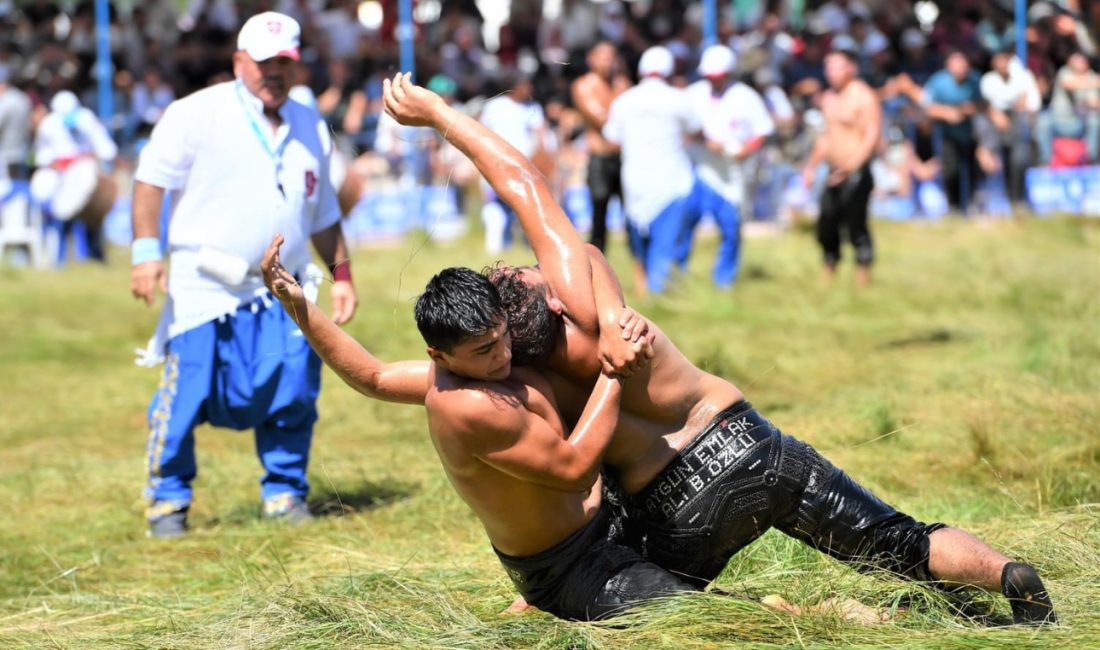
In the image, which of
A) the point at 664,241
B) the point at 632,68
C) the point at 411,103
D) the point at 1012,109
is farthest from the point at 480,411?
the point at 632,68

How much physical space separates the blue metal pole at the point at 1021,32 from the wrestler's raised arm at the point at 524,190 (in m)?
15.4

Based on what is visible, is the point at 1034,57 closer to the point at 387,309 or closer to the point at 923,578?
the point at 387,309

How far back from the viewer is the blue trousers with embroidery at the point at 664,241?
1217 centimetres

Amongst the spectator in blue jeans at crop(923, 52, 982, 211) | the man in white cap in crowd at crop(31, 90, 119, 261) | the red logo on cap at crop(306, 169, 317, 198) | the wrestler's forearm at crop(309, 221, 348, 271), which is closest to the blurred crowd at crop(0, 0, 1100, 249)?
the spectator in blue jeans at crop(923, 52, 982, 211)

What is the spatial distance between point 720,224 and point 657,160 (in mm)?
729

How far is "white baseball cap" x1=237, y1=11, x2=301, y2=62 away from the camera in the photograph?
609 centimetres

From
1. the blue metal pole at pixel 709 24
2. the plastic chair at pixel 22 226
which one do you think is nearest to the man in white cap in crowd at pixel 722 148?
the blue metal pole at pixel 709 24

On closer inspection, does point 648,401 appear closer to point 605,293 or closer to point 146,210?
point 605,293

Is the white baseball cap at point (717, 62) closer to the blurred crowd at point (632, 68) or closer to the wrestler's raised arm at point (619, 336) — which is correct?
the blurred crowd at point (632, 68)

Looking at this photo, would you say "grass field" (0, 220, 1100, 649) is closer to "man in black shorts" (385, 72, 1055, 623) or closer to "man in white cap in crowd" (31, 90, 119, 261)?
"man in black shorts" (385, 72, 1055, 623)

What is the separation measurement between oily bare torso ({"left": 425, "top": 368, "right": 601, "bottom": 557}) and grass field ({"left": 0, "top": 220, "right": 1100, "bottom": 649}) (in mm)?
234

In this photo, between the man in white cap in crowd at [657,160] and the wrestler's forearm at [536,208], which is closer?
the wrestler's forearm at [536,208]

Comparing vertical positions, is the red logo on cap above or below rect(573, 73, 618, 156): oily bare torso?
above

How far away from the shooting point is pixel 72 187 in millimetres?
16906
